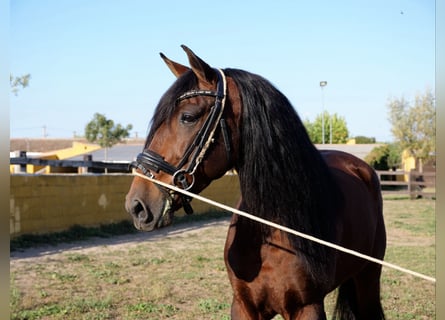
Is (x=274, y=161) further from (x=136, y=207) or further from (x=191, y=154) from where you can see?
(x=136, y=207)

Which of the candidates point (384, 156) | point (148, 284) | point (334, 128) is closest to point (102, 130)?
point (384, 156)

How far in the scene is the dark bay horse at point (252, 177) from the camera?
2.37 metres

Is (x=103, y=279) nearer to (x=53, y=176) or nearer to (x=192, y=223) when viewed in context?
(x=53, y=176)

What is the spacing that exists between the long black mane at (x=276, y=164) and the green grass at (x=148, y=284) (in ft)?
8.49

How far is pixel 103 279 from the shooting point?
6.61 m

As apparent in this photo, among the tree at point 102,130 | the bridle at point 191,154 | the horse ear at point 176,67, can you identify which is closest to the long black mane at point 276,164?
the bridle at point 191,154

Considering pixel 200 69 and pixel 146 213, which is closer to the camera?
pixel 146 213

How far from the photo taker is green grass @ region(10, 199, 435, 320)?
16.7 feet

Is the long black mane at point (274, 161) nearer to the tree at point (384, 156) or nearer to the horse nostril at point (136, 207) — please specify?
the horse nostril at point (136, 207)

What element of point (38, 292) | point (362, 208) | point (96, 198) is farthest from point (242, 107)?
point (96, 198)

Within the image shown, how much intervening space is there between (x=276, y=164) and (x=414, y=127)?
96.0ft

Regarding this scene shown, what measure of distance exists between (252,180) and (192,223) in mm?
11605

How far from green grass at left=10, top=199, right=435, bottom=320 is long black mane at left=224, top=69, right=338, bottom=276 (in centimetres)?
259

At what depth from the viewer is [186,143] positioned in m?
2.37
